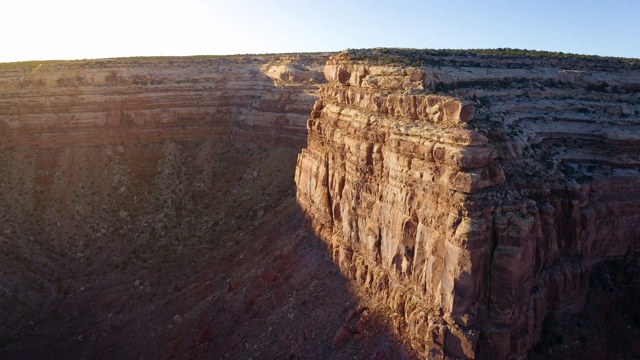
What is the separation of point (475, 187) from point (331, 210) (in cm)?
1368

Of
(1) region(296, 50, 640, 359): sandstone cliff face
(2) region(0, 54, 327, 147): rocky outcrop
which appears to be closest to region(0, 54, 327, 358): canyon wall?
(2) region(0, 54, 327, 147): rocky outcrop

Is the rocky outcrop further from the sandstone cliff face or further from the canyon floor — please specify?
the sandstone cliff face

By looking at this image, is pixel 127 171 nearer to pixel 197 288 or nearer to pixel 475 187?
pixel 197 288

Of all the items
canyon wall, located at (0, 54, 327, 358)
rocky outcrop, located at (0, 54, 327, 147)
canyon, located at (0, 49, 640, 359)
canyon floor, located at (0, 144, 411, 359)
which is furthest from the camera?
rocky outcrop, located at (0, 54, 327, 147)

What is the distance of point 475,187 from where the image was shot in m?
20.9

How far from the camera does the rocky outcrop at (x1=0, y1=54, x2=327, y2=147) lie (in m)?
53.2

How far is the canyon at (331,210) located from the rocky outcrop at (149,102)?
8.9 inches

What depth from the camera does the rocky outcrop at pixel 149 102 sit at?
53250mm

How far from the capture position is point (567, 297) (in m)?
25.3

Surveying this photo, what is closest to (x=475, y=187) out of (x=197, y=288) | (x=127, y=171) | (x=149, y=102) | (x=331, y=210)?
(x=331, y=210)

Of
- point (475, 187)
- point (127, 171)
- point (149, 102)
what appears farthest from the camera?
point (149, 102)

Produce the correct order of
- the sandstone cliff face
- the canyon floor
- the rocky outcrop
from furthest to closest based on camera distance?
the rocky outcrop
the canyon floor
the sandstone cliff face

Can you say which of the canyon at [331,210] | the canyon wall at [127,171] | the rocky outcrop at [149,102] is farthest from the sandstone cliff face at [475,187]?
the rocky outcrop at [149,102]

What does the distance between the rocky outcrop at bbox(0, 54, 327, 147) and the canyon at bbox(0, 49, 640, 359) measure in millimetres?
226
